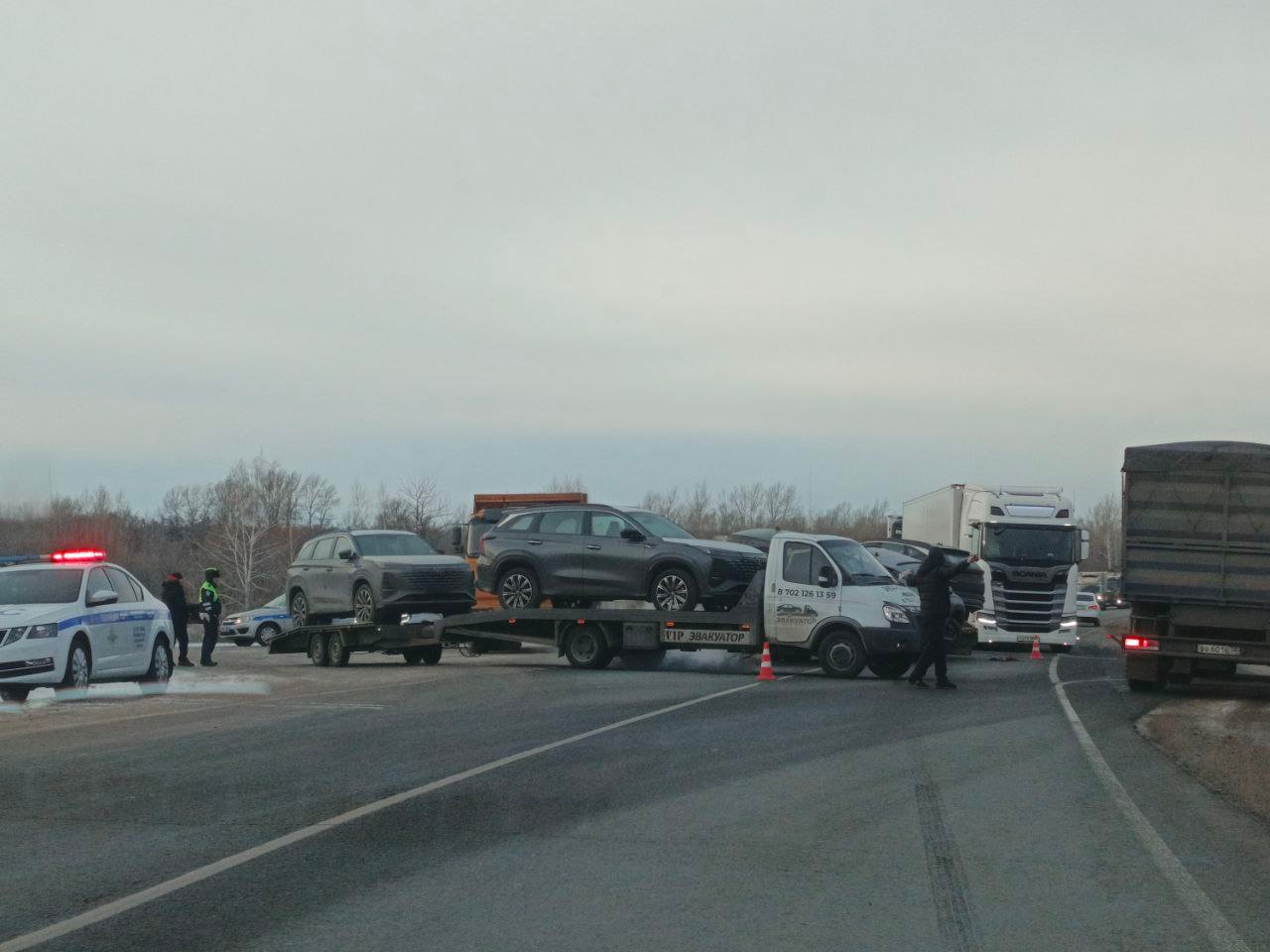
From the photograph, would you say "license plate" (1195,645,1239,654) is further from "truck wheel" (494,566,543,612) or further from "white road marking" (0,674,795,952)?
"white road marking" (0,674,795,952)

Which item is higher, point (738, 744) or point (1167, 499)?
point (1167, 499)

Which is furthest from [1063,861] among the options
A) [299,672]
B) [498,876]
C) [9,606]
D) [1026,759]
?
[299,672]

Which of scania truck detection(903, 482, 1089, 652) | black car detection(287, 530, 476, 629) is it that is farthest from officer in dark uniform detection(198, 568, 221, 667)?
scania truck detection(903, 482, 1089, 652)

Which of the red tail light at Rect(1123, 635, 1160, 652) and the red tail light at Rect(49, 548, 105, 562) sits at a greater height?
the red tail light at Rect(49, 548, 105, 562)

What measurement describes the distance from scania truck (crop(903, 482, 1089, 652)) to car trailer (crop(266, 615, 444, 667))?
12.0 m

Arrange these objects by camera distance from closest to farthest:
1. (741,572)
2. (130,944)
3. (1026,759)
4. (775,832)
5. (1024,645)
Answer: (130,944)
(775,832)
(1026,759)
(741,572)
(1024,645)

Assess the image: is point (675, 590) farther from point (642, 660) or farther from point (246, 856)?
point (246, 856)

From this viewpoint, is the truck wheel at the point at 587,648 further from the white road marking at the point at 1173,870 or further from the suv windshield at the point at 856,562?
the white road marking at the point at 1173,870

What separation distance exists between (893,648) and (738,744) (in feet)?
26.2

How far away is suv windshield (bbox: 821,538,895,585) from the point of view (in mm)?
20375

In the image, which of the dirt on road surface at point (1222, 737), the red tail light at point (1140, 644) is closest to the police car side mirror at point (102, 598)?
the dirt on road surface at point (1222, 737)

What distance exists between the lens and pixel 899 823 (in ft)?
28.4

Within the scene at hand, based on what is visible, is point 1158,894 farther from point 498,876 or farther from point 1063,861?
point 498,876

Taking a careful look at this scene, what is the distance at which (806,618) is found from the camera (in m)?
20.4
